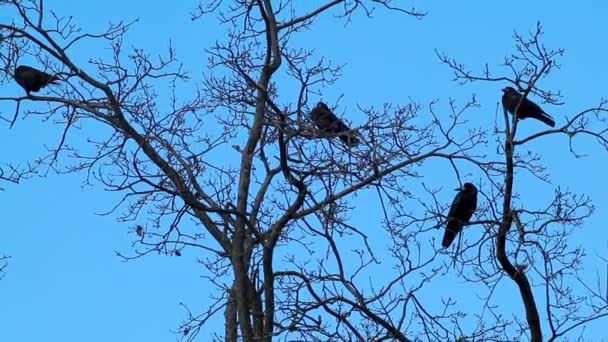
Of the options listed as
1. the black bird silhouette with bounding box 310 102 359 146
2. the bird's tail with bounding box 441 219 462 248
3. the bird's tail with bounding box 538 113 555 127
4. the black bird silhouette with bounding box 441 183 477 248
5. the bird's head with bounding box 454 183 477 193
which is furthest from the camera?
the bird's tail with bounding box 538 113 555 127

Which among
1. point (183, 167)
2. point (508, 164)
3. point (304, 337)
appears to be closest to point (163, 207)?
point (183, 167)

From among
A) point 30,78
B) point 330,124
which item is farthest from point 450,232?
point 30,78

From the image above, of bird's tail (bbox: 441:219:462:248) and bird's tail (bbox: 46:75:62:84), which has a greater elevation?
bird's tail (bbox: 46:75:62:84)

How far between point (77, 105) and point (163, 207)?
1282 mm

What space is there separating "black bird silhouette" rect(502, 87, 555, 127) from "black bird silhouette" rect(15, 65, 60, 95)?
11.9 feet

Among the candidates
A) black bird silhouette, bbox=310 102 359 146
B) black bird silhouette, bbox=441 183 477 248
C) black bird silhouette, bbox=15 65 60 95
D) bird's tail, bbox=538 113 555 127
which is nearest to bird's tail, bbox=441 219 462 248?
black bird silhouette, bbox=441 183 477 248

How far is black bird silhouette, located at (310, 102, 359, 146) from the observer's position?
35.7 ft

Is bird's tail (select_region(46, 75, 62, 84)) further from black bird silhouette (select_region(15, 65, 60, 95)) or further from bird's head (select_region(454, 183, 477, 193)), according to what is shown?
bird's head (select_region(454, 183, 477, 193))

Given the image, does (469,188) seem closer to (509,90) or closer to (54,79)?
(509,90)

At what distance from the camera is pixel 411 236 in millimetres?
10750

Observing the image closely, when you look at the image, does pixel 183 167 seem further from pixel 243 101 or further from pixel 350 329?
pixel 350 329

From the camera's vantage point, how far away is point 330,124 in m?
11.2

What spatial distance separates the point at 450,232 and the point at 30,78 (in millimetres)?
3751

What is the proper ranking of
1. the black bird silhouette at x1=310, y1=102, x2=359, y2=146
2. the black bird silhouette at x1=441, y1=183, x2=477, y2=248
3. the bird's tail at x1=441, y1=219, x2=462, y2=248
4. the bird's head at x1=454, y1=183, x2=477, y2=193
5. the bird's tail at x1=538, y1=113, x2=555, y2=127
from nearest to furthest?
the black bird silhouette at x1=310, y1=102, x2=359, y2=146
the bird's tail at x1=441, y1=219, x2=462, y2=248
the black bird silhouette at x1=441, y1=183, x2=477, y2=248
the bird's head at x1=454, y1=183, x2=477, y2=193
the bird's tail at x1=538, y1=113, x2=555, y2=127
